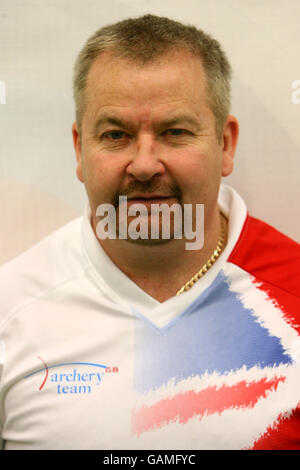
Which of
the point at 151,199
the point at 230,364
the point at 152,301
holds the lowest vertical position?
the point at 230,364

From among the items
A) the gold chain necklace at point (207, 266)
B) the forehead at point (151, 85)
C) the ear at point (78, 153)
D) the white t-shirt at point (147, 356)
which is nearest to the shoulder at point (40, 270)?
the white t-shirt at point (147, 356)

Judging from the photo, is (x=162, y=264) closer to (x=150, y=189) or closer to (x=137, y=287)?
(x=137, y=287)

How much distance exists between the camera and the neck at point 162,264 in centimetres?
146

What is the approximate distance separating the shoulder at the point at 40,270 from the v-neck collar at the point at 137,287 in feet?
0.18

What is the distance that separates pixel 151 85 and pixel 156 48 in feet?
0.33

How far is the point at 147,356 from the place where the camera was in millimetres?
1392

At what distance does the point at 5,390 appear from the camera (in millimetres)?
1425

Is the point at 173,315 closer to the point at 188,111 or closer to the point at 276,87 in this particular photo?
the point at 188,111

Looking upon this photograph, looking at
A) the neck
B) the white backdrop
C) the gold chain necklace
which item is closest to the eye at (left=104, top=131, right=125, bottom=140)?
the neck

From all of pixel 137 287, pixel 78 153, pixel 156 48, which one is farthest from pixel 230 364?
pixel 156 48

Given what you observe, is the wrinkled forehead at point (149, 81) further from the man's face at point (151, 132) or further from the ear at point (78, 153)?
the ear at point (78, 153)

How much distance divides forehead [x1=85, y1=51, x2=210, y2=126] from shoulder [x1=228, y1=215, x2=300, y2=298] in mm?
393

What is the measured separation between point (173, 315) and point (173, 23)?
74 centimetres

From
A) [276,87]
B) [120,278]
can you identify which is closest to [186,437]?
[120,278]
